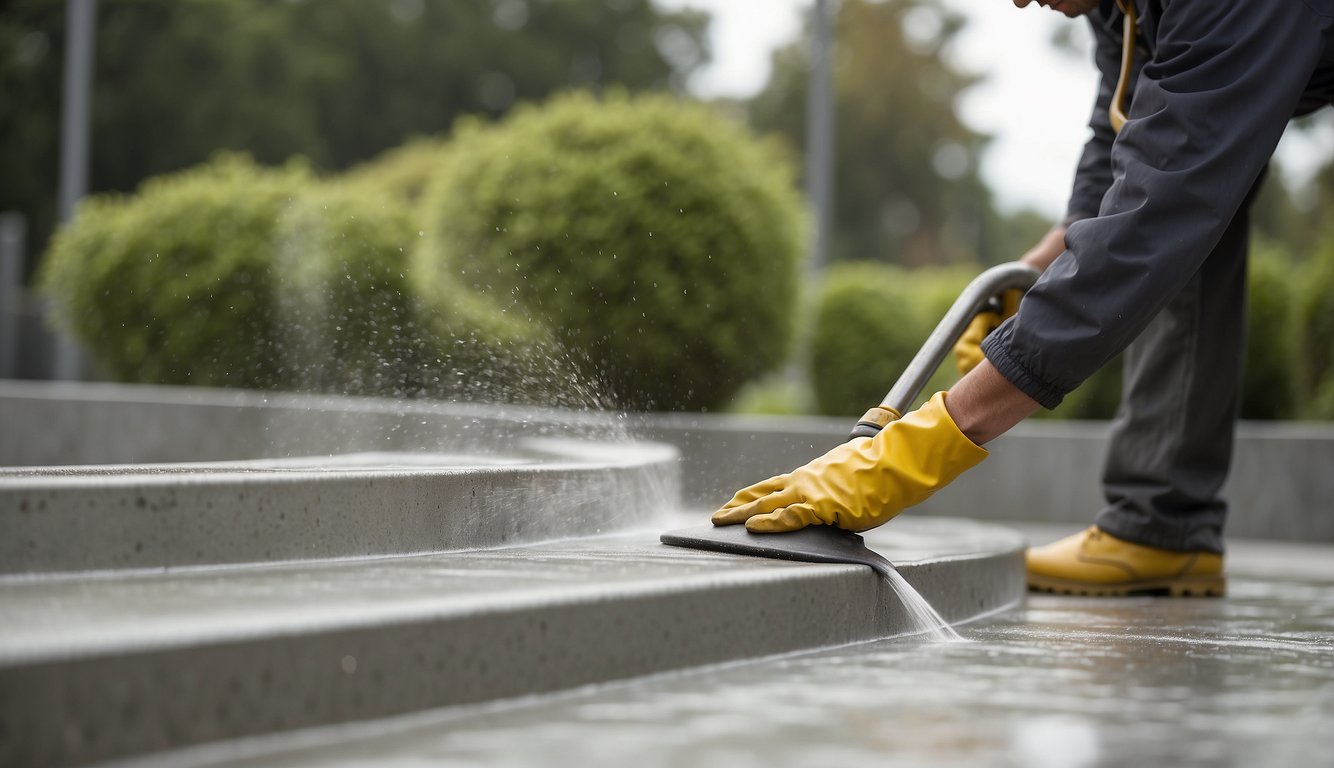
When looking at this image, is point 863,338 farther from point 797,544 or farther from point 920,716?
point 920,716

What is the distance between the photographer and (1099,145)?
3580 millimetres

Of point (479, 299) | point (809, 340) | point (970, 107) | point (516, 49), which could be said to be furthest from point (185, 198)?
point (970, 107)

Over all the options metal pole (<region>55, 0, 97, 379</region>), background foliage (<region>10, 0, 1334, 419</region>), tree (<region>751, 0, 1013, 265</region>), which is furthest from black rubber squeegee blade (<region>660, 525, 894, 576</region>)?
tree (<region>751, 0, 1013, 265</region>)

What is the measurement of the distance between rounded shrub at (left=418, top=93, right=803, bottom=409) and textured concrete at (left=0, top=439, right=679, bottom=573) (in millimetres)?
4873

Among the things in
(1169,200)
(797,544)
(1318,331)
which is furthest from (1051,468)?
(797,544)

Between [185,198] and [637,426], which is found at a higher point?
[185,198]

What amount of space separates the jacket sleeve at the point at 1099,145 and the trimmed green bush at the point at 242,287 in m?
5.87

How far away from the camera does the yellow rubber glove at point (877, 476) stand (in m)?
2.63

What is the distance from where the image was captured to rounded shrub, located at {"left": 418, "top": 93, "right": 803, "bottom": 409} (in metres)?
8.27

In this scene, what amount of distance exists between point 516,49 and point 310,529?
38492mm

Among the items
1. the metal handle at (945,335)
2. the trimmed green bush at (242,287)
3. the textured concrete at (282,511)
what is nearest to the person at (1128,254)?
the metal handle at (945,335)

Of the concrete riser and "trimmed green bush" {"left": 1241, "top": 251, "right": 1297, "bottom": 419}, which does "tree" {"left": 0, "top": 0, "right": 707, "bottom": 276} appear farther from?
the concrete riser

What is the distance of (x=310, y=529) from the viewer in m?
2.37

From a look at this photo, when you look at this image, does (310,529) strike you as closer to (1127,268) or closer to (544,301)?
(1127,268)
